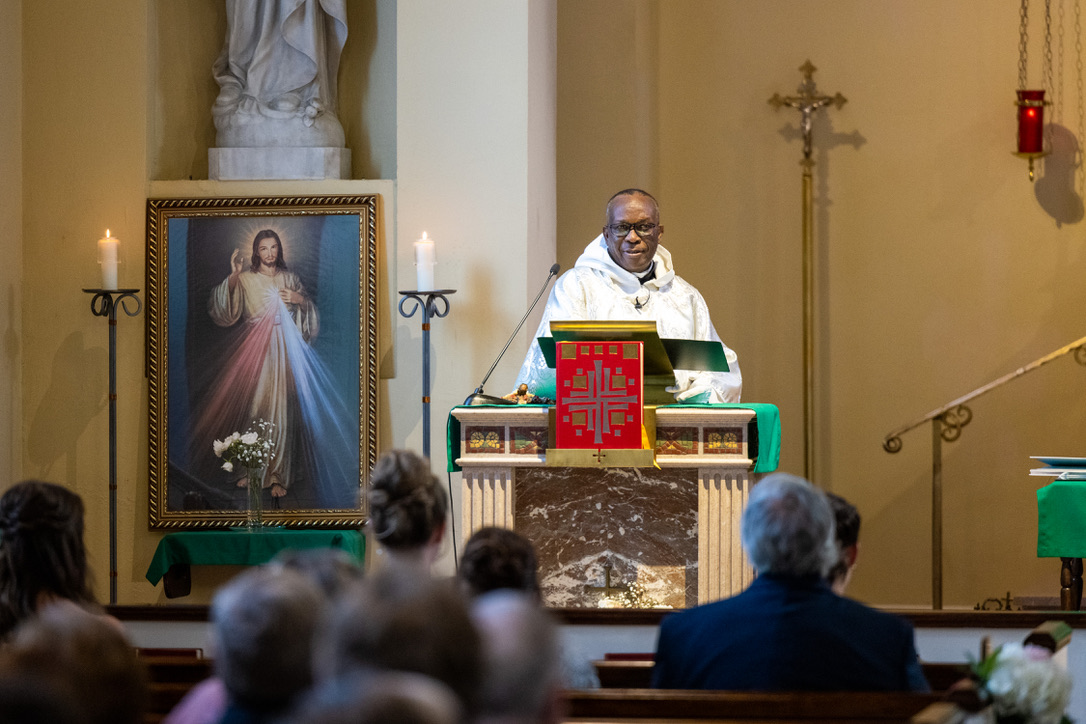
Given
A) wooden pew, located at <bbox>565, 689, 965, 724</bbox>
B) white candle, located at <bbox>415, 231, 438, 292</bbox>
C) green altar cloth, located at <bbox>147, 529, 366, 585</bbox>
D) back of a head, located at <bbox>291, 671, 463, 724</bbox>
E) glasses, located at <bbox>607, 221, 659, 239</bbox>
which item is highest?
glasses, located at <bbox>607, 221, 659, 239</bbox>

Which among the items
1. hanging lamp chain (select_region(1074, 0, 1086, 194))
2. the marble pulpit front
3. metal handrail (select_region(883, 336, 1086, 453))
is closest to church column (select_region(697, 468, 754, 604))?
the marble pulpit front

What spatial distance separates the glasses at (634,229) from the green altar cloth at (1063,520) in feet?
7.27

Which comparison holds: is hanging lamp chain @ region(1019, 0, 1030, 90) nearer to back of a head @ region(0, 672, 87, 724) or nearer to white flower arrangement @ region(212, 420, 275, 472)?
white flower arrangement @ region(212, 420, 275, 472)

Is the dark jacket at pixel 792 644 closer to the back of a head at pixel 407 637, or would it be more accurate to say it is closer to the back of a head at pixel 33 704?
the back of a head at pixel 407 637

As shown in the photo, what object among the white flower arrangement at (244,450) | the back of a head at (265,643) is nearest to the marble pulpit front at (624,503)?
the white flower arrangement at (244,450)

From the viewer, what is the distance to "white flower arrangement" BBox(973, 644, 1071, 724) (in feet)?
8.55

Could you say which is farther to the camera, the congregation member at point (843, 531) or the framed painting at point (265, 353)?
the framed painting at point (265, 353)

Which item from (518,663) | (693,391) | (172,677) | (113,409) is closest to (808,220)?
(693,391)

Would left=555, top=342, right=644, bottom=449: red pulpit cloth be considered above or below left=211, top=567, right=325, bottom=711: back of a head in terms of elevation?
above

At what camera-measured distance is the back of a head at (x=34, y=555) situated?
116 inches

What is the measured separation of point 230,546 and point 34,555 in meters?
4.13

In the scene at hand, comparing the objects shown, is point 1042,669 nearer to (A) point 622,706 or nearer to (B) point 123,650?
(A) point 622,706

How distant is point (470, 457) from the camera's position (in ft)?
17.9

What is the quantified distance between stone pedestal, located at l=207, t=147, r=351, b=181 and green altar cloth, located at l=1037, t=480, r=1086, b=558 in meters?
4.15
